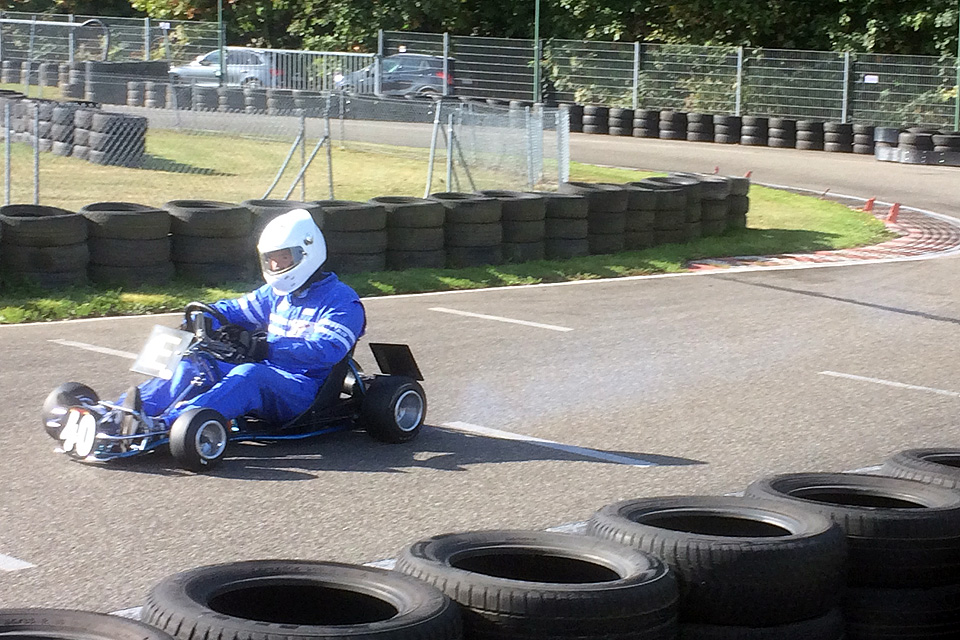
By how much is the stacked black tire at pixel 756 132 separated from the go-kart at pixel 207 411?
25054 millimetres

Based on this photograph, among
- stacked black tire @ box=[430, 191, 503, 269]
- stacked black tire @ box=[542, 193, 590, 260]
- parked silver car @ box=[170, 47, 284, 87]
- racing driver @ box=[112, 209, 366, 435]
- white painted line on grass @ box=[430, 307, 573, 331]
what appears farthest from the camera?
parked silver car @ box=[170, 47, 284, 87]

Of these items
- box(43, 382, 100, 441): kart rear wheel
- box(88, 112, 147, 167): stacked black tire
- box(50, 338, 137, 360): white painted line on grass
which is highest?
box(88, 112, 147, 167): stacked black tire

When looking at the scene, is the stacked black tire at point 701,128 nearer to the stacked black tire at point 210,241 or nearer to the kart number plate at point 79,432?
the stacked black tire at point 210,241

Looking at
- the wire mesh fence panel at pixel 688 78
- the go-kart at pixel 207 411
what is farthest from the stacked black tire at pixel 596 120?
the go-kart at pixel 207 411

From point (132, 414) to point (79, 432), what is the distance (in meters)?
0.30

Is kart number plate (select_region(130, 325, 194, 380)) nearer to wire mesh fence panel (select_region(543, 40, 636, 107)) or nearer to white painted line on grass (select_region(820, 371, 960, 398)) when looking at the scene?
white painted line on grass (select_region(820, 371, 960, 398))

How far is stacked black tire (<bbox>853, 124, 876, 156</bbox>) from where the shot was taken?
2956 cm

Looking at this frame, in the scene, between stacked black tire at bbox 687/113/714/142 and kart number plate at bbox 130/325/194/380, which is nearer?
kart number plate at bbox 130/325/194/380

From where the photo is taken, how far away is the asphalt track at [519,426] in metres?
5.41

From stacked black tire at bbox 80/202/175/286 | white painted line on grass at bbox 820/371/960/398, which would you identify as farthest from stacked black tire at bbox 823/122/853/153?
white painted line on grass at bbox 820/371/960/398

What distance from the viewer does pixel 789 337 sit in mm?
10633

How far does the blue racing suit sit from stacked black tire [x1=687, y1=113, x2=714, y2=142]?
2564 centimetres

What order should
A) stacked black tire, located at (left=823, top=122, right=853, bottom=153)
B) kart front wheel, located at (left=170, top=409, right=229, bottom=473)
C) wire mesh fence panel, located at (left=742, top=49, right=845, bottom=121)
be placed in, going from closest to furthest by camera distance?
kart front wheel, located at (left=170, top=409, right=229, bottom=473)
stacked black tire, located at (left=823, top=122, right=853, bottom=153)
wire mesh fence panel, located at (left=742, top=49, right=845, bottom=121)

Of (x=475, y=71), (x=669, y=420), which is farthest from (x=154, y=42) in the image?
(x=669, y=420)
